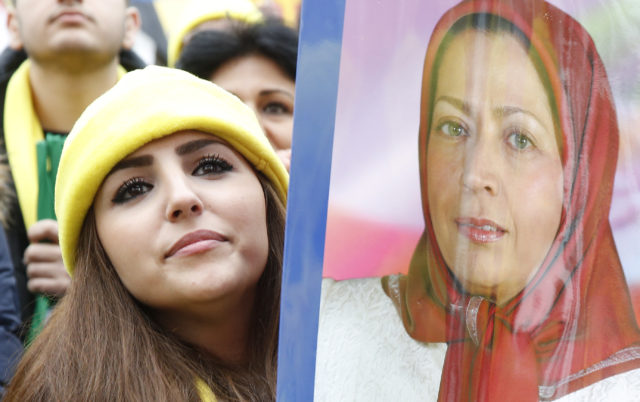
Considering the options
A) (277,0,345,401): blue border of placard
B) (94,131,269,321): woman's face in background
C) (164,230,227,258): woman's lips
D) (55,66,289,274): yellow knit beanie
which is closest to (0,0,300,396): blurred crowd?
(55,66,289,274): yellow knit beanie

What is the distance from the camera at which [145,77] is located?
1708 mm

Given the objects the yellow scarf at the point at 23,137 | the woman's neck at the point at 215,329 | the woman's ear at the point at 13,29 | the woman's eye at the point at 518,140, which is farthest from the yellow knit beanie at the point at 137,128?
the woman's ear at the point at 13,29

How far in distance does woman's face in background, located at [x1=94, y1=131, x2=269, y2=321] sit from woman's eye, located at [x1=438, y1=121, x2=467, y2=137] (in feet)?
2.03

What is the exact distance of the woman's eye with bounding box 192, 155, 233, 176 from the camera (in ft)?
5.41

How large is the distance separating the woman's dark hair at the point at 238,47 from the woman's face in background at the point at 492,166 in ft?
4.68

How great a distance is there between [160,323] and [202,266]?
0.74 ft

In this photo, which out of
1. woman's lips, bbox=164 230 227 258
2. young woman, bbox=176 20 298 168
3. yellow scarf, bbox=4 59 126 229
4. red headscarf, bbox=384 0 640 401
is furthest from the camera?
young woman, bbox=176 20 298 168

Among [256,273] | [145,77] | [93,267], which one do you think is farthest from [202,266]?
[145,77]

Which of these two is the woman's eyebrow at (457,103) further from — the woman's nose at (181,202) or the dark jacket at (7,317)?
the dark jacket at (7,317)

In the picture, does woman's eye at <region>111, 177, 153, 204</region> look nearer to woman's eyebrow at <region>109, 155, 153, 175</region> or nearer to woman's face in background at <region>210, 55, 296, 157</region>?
woman's eyebrow at <region>109, 155, 153, 175</region>

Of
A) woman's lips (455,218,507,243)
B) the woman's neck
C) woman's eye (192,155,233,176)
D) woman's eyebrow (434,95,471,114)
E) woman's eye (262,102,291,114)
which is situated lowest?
the woman's neck

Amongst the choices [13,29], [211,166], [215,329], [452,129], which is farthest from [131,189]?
[13,29]

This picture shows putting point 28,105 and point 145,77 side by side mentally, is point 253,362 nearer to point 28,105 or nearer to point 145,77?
point 145,77

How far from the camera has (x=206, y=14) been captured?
8.25 feet
